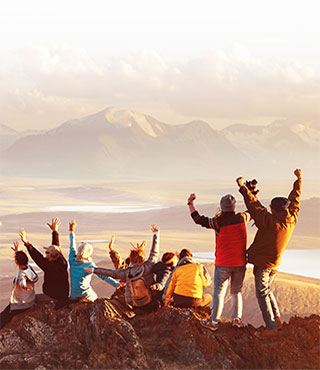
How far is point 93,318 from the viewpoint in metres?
6.84

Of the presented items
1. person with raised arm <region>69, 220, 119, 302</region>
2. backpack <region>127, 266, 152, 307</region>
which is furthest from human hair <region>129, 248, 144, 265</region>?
person with raised arm <region>69, 220, 119, 302</region>

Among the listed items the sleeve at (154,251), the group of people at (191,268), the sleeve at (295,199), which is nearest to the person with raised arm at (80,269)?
the group of people at (191,268)

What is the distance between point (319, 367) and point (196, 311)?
5.13ft

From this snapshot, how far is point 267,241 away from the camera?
6.76 metres

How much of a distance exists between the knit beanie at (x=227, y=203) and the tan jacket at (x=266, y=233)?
0.17 metres

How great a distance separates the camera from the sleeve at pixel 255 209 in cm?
667

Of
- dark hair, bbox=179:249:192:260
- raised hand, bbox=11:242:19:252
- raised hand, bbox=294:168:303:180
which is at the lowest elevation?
raised hand, bbox=11:242:19:252

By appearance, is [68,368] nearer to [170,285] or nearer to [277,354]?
→ [170,285]

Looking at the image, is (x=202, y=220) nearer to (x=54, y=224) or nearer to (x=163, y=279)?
(x=163, y=279)

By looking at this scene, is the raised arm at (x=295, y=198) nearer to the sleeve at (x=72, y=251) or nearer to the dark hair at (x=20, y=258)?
the sleeve at (x=72, y=251)

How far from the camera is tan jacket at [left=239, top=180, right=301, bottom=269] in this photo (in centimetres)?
670

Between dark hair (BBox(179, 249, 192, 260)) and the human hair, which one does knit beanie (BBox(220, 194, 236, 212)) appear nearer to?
dark hair (BBox(179, 249, 192, 260))

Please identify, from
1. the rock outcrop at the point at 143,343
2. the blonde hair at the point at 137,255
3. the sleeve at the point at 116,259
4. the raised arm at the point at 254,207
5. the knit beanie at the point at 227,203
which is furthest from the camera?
the sleeve at the point at 116,259

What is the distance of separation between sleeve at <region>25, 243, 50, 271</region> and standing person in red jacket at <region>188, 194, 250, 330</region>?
1957mm
